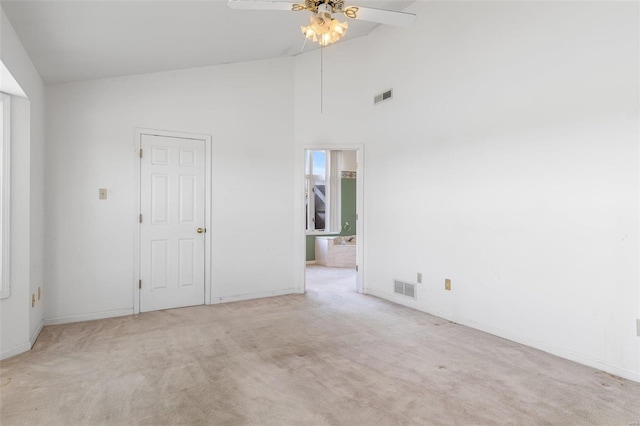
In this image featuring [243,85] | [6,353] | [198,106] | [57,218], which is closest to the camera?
[6,353]

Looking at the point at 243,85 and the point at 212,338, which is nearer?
the point at 212,338

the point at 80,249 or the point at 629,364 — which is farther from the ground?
the point at 80,249

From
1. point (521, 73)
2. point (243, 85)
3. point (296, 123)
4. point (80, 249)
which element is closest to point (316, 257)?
point (296, 123)

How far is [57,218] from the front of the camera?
11.8 feet

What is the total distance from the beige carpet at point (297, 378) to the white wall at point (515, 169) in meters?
0.39

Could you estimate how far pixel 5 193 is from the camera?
2.78m

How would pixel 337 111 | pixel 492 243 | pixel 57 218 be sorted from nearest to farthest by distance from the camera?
pixel 492 243 < pixel 57 218 < pixel 337 111

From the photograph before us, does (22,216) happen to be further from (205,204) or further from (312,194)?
(312,194)

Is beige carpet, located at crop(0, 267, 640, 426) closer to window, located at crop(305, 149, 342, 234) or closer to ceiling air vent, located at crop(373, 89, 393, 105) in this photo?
ceiling air vent, located at crop(373, 89, 393, 105)

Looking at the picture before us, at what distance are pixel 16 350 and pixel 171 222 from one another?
5.92 feet

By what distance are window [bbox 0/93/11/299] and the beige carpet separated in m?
0.64

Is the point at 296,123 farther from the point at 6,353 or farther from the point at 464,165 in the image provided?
the point at 6,353

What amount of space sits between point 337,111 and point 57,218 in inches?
138

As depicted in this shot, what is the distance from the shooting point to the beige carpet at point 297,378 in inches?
80.0
